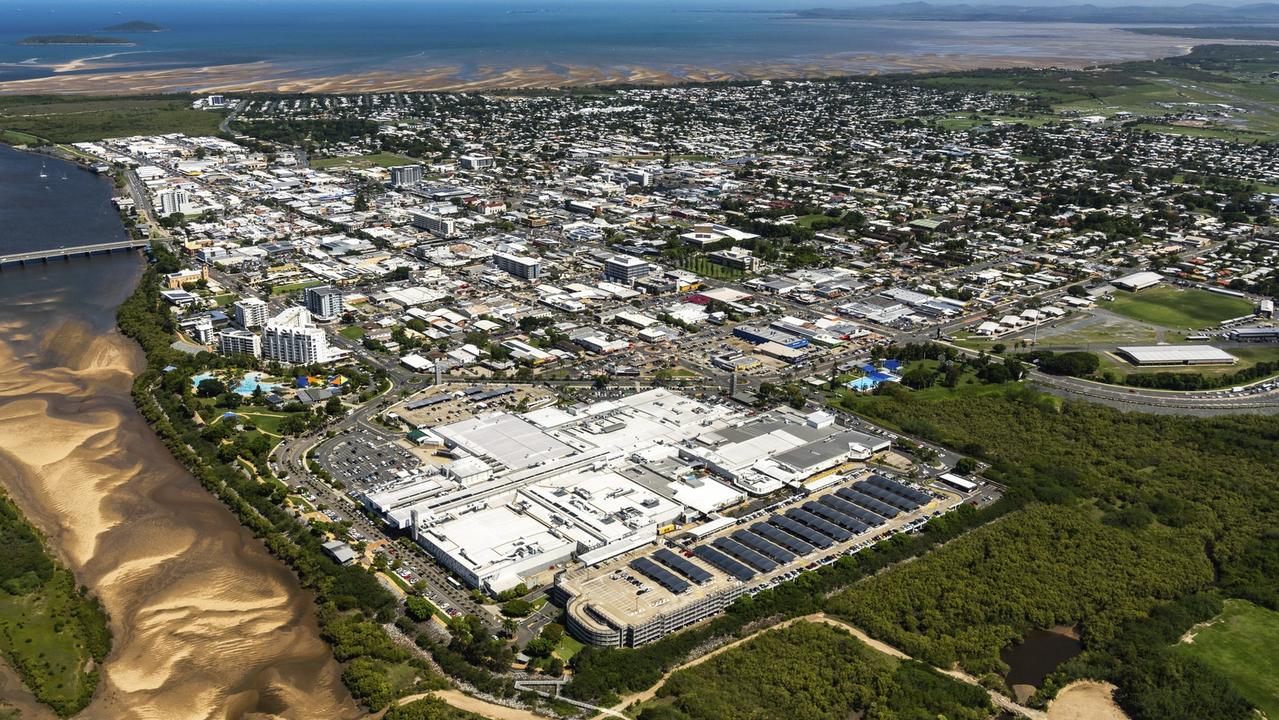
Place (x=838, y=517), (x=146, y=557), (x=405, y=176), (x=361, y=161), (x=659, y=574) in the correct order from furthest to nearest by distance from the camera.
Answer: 1. (x=361, y=161)
2. (x=405, y=176)
3. (x=838, y=517)
4. (x=146, y=557)
5. (x=659, y=574)

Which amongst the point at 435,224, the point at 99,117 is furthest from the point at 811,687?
the point at 99,117

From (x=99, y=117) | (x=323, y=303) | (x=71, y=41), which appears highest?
(x=71, y=41)

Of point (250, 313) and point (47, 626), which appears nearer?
point (47, 626)

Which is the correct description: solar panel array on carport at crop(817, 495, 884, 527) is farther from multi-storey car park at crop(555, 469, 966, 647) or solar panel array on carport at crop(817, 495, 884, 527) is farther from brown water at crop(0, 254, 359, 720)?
brown water at crop(0, 254, 359, 720)

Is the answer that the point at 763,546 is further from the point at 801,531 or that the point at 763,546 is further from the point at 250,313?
the point at 250,313

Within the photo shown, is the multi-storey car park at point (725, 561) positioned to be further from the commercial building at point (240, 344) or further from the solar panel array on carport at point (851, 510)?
the commercial building at point (240, 344)

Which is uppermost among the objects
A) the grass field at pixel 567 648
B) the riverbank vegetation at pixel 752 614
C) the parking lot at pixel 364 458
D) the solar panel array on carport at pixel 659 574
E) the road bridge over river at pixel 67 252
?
the road bridge over river at pixel 67 252

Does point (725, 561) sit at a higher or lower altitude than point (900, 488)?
lower

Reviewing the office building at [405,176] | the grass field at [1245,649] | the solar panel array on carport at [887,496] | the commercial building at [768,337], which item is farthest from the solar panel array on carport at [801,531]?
the office building at [405,176]
